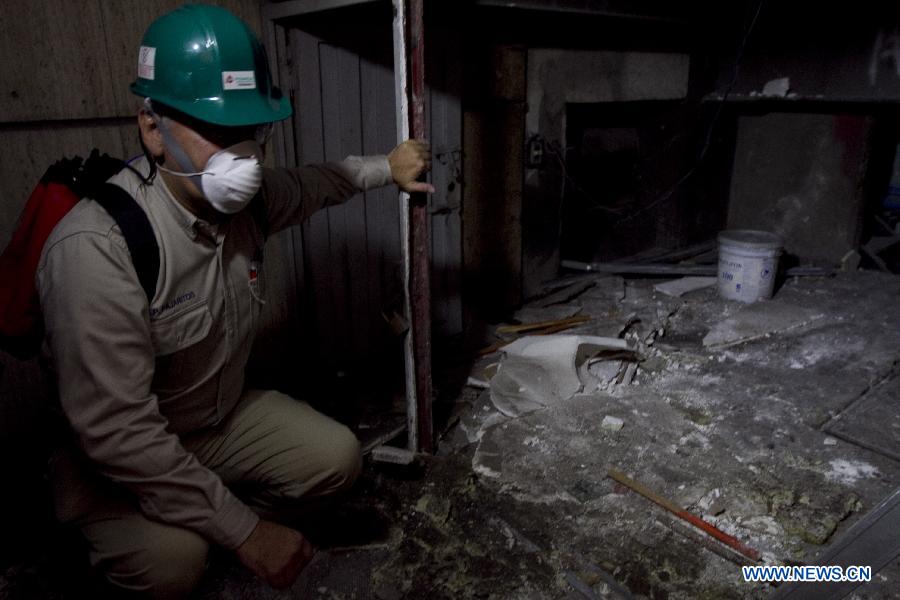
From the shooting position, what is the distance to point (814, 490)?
2873 millimetres

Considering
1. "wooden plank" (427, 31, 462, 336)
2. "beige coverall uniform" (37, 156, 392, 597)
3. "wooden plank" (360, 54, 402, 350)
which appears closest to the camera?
"beige coverall uniform" (37, 156, 392, 597)

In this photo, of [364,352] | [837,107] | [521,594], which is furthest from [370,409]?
[837,107]

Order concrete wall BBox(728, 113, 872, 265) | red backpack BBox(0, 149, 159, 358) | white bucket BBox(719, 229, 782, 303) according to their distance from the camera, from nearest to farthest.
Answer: red backpack BBox(0, 149, 159, 358)
white bucket BBox(719, 229, 782, 303)
concrete wall BBox(728, 113, 872, 265)

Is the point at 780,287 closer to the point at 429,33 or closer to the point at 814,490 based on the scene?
the point at 814,490

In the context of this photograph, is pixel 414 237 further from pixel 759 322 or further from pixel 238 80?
pixel 759 322

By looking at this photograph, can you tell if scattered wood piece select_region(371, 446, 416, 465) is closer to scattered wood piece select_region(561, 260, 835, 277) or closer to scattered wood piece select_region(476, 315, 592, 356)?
scattered wood piece select_region(476, 315, 592, 356)

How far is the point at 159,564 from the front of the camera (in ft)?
6.15

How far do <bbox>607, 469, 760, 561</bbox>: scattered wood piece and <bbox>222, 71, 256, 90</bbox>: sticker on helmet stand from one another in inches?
87.3

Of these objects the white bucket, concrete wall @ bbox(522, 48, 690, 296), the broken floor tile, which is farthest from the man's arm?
the white bucket

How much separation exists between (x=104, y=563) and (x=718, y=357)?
353cm

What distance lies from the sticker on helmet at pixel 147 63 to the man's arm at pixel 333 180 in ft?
1.85

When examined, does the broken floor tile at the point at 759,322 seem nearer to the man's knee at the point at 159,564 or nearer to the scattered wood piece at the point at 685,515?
the scattered wood piece at the point at 685,515

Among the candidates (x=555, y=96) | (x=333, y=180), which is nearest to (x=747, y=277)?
(x=555, y=96)

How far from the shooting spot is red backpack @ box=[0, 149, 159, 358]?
1.77m
